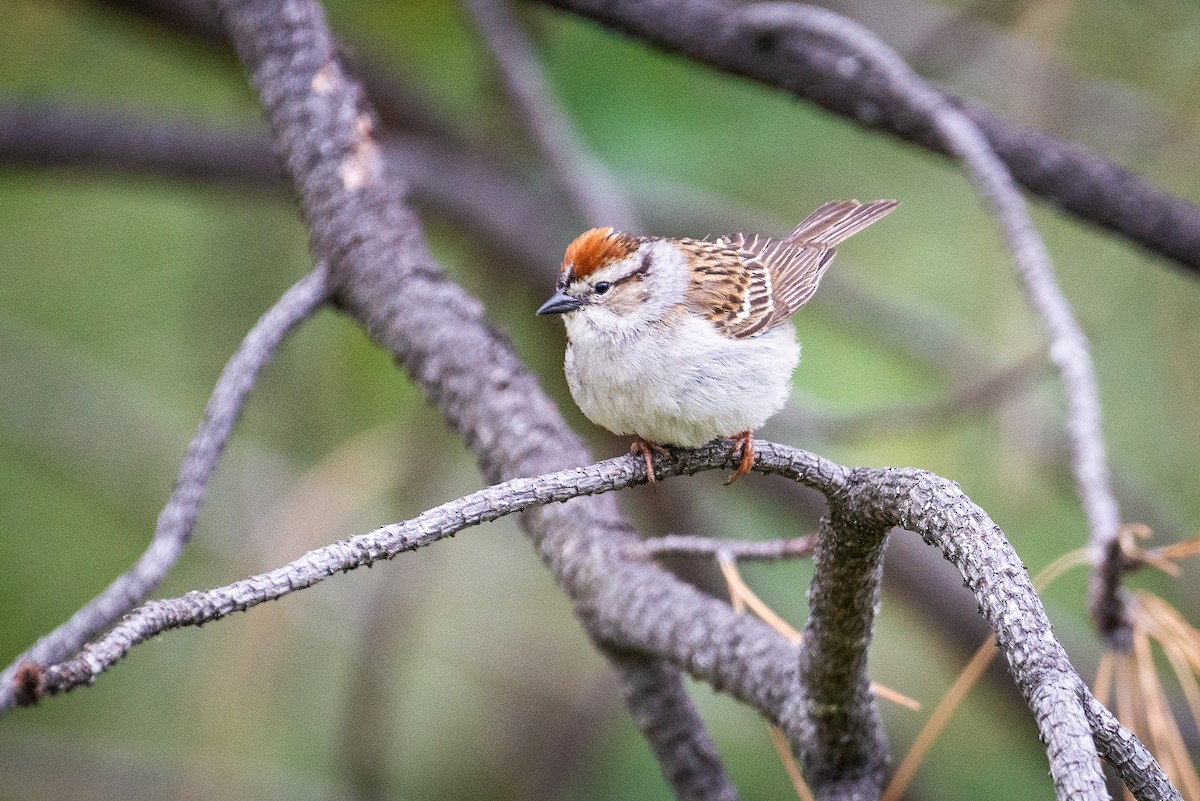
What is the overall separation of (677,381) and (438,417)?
1.35 metres

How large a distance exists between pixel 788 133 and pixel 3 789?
343 centimetres

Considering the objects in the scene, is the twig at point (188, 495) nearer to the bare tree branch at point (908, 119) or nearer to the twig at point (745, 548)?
the twig at point (745, 548)

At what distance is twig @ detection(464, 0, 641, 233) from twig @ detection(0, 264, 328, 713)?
999mm

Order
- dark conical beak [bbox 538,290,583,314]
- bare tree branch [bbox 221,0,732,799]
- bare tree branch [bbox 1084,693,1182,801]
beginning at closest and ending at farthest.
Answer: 1. bare tree branch [bbox 1084,693,1182,801]
2. bare tree branch [bbox 221,0,732,799]
3. dark conical beak [bbox 538,290,583,314]

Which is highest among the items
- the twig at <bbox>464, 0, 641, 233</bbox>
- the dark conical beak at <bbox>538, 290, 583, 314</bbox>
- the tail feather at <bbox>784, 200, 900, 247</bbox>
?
the twig at <bbox>464, 0, 641, 233</bbox>

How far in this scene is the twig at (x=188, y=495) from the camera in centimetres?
152

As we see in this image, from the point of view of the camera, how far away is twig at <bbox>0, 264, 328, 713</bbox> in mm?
1522

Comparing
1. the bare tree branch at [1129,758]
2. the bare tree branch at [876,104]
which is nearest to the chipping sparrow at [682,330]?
the bare tree branch at [876,104]

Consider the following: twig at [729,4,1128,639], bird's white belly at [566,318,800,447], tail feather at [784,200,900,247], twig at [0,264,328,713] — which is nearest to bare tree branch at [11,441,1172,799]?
bird's white belly at [566,318,800,447]

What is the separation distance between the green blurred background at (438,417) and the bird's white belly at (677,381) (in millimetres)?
860

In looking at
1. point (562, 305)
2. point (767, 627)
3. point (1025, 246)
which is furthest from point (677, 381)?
point (1025, 246)

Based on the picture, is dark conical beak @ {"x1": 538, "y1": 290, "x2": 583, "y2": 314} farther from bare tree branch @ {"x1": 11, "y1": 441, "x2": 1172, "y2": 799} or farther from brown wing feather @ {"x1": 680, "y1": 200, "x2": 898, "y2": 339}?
bare tree branch @ {"x1": 11, "y1": 441, "x2": 1172, "y2": 799}

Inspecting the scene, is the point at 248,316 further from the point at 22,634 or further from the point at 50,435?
the point at 22,634

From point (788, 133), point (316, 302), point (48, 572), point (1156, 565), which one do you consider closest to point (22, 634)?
point (48, 572)
